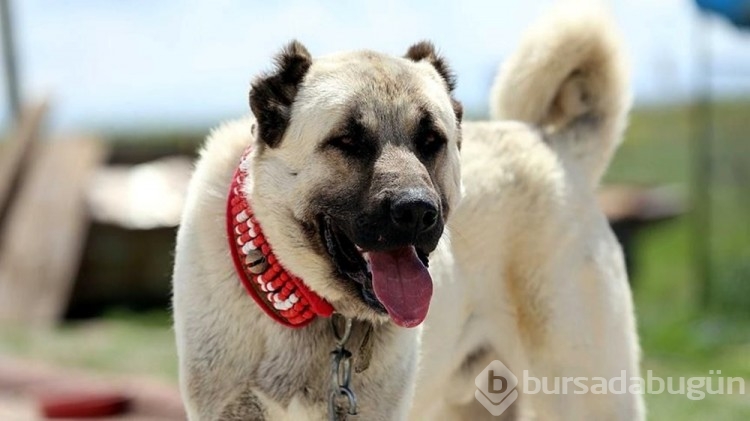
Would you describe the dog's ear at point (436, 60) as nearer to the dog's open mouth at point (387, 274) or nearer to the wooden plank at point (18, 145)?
the dog's open mouth at point (387, 274)

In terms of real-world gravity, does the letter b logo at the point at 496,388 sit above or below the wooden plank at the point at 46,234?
above

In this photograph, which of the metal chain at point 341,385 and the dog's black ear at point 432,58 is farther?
the dog's black ear at point 432,58

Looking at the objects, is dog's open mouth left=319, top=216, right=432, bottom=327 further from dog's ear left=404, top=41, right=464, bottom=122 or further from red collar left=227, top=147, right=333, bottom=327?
dog's ear left=404, top=41, right=464, bottom=122

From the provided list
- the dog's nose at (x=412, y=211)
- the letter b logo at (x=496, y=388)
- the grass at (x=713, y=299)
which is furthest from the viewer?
the grass at (x=713, y=299)

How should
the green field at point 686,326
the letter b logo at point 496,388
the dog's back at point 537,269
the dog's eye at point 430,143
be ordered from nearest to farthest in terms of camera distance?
the dog's eye at point 430,143, the dog's back at point 537,269, the letter b logo at point 496,388, the green field at point 686,326

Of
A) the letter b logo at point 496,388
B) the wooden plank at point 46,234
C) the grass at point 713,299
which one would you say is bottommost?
the wooden plank at point 46,234

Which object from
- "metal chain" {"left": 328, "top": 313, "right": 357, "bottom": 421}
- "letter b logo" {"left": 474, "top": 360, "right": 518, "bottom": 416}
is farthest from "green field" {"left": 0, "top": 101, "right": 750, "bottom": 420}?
"metal chain" {"left": 328, "top": 313, "right": 357, "bottom": 421}

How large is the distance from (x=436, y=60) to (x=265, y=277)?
2.76 feet

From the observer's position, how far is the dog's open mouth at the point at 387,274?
312cm

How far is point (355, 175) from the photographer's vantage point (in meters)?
3.15

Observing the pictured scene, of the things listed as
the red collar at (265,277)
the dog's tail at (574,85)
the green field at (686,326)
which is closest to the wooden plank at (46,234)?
the green field at (686,326)

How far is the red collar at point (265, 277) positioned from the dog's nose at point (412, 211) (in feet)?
1.33

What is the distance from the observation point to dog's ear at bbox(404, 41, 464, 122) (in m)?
3.58

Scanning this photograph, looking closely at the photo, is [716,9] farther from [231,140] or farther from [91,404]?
[231,140]
